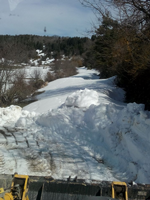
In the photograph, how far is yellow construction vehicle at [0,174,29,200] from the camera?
3.22m

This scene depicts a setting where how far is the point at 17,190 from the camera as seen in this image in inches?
135

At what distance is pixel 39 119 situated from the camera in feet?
32.8

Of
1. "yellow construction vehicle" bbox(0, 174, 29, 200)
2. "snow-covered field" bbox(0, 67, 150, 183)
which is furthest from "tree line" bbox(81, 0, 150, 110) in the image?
"yellow construction vehicle" bbox(0, 174, 29, 200)

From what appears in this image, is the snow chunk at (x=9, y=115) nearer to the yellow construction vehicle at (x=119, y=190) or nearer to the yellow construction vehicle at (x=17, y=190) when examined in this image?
the yellow construction vehicle at (x=17, y=190)

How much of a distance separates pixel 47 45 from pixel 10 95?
64677 mm

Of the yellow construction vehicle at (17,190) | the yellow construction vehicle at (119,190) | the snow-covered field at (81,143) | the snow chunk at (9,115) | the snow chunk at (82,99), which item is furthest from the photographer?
the snow chunk at (9,115)

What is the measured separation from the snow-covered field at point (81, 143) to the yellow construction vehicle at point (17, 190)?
4.45 feet

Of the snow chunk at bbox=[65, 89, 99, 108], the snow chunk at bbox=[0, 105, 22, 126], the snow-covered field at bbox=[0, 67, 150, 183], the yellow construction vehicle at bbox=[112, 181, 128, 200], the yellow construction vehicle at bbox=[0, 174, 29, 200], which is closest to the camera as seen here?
the yellow construction vehicle at bbox=[0, 174, 29, 200]

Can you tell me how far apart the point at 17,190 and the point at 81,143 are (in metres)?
4.48

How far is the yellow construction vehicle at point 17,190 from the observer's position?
322 cm

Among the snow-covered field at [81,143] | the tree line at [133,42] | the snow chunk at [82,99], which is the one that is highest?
Answer: the tree line at [133,42]

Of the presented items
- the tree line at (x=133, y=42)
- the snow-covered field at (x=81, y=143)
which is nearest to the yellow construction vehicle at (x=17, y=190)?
the snow-covered field at (x=81, y=143)

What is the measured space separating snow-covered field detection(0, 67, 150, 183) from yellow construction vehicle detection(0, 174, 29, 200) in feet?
4.45

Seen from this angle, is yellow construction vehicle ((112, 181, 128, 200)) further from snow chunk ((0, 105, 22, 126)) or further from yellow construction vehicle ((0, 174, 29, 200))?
snow chunk ((0, 105, 22, 126))
